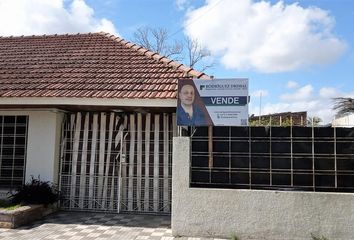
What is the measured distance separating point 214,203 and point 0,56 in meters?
8.81

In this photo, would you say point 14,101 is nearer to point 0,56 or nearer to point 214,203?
point 0,56

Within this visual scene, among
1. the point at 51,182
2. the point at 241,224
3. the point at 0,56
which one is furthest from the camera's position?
the point at 0,56

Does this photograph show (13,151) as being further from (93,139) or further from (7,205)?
(93,139)

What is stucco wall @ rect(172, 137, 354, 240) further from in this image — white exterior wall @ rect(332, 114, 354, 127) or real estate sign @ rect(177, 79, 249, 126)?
white exterior wall @ rect(332, 114, 354, 127)

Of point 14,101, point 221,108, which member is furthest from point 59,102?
point 221,108

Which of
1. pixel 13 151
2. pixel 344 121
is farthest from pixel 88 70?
pixel 344 121

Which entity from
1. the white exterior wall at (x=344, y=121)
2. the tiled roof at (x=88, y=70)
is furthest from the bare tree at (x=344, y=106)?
the tiled roof at (x=88, y=70)

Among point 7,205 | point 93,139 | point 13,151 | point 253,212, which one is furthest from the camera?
point 13,151

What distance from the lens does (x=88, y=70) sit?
1030cm

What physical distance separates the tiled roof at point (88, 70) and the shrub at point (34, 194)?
2207 millimetres

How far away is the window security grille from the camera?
10141mm

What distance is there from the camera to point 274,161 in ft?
24.6

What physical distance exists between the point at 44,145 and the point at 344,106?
11.2 m

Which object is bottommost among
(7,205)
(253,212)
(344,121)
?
(7,205)
